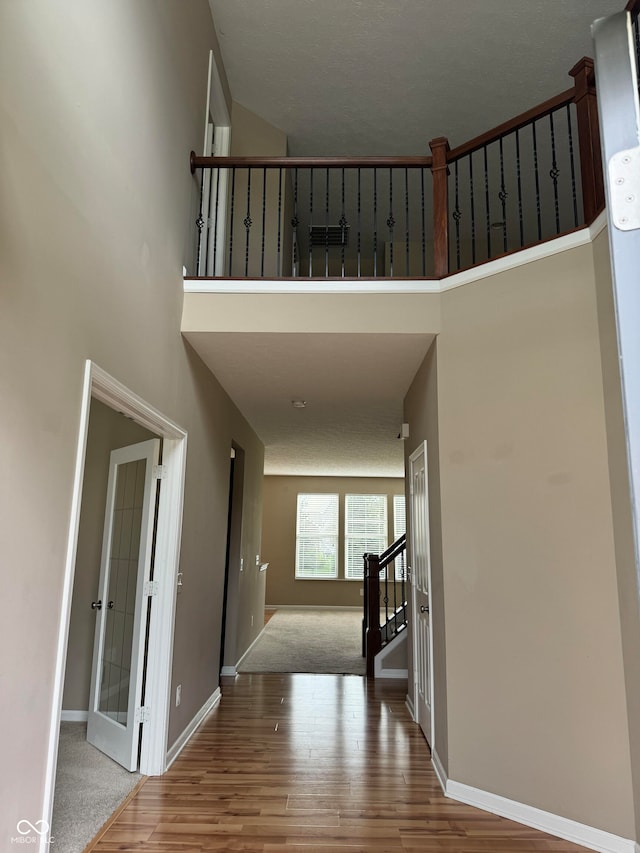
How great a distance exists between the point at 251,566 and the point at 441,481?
14.4ft

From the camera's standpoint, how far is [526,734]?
282cm

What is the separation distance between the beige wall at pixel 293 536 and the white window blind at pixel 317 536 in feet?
0.36

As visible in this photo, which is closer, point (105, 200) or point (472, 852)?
point (105, 200)

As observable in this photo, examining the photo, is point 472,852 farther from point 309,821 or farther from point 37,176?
point 37,176

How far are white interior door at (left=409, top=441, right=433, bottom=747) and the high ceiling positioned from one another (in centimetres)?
83

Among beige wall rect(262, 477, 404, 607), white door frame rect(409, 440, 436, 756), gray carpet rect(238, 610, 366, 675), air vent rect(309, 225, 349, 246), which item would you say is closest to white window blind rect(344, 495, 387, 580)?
beige wall rect(262, 477, 404, 607)

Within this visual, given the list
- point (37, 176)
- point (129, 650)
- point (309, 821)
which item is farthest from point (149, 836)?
point (37, 176)

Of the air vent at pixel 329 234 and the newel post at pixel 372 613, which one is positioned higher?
the air vent at pixel 329 234

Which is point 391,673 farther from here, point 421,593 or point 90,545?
point 90,545

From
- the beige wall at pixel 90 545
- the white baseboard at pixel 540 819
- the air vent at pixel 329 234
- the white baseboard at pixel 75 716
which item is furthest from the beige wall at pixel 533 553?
the air vent at pixel 329 234

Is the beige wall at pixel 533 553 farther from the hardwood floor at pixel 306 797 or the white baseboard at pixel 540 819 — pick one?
the hardwood floor at pixel 306 797

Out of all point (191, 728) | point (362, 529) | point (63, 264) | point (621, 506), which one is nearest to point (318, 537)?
point (362, 529)

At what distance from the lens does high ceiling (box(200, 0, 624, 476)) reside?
4156 mm

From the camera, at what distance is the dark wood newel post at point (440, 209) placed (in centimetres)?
356
